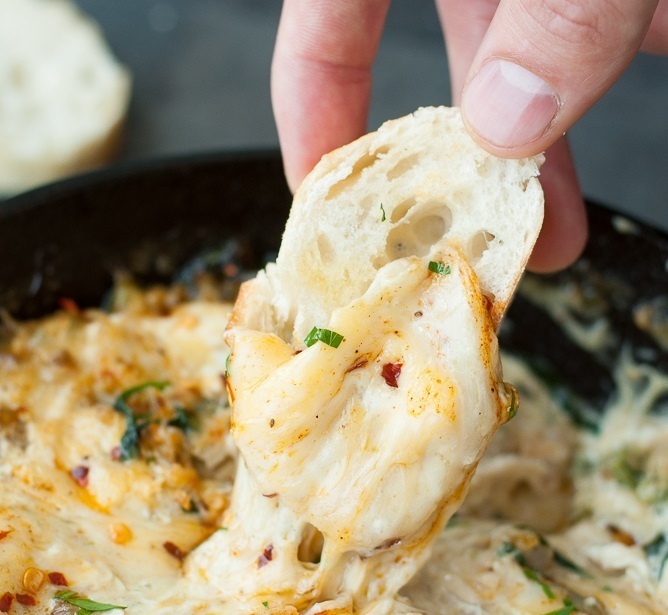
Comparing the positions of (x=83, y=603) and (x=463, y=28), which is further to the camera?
(x=463, y=28)

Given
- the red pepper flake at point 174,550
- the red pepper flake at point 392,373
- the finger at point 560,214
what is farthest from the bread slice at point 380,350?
the finger at point 560,214

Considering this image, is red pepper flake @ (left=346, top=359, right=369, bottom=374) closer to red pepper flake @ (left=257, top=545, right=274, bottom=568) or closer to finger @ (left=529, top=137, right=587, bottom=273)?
red pepper flake @ (left=257, top=545, right=274, bottom=568)

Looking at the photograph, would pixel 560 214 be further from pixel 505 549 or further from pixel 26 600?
pixel 26 600

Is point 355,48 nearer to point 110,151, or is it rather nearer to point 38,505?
point 38,505

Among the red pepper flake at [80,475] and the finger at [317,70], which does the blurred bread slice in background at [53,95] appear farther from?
the red pepper flake at [80,475]

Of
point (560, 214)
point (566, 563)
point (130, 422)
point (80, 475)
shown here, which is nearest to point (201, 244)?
point (130, 422)

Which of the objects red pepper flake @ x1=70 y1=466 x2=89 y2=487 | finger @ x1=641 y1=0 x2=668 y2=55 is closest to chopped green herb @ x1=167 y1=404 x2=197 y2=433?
red pepper flake @ x1=70 y1=466 x2=89 y2=487

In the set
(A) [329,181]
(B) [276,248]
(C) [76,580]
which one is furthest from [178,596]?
(B) [276,248]
